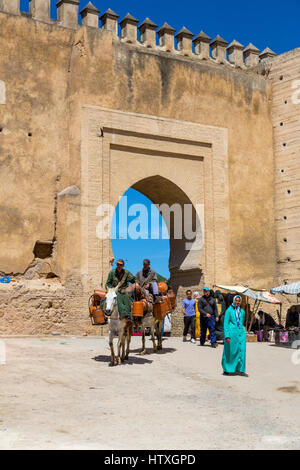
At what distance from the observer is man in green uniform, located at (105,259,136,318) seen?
28.8 ft

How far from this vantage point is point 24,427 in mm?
5395

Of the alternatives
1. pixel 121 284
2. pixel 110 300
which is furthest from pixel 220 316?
pixel 110 300

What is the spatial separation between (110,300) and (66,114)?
22.3 ft

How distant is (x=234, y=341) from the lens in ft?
28.7

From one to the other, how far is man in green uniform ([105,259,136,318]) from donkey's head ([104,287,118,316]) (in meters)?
0.08

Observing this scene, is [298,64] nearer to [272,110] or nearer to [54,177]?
[272,110]

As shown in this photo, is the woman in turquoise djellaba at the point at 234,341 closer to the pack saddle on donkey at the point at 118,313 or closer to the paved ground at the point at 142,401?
the paved ground at the point at 142,401

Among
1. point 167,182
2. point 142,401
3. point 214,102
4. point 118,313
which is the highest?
point 214,102

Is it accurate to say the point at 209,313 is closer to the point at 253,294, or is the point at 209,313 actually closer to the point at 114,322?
the point at 253,294

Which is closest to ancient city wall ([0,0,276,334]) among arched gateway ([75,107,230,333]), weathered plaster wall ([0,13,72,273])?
weathered plaster wall ([0,13,72,273])

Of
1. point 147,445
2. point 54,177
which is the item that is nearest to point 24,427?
point 147,445

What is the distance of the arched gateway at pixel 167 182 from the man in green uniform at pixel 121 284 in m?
4.78

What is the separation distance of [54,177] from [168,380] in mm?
6851

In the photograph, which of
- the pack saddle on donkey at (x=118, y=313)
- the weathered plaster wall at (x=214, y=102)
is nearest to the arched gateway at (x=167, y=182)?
the weathered plaster wall at (x=214, y=102)
